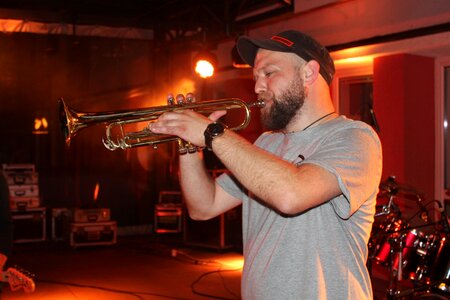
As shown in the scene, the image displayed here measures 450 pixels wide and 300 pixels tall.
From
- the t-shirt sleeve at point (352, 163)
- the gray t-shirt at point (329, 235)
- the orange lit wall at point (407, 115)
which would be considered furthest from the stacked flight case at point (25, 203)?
the t-shirt sleeve at point (352, 163)

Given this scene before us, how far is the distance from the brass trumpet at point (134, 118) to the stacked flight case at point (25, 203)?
25.9 feet

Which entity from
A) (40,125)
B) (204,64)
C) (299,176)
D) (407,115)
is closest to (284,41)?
(299,176)

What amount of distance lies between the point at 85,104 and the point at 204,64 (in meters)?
3.03

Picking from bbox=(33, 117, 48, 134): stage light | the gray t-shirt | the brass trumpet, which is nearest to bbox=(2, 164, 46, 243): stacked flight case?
bbox=(33, 117, 48, 134): stage light

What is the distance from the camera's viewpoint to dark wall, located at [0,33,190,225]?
10.4 metres

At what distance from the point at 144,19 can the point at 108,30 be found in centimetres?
74

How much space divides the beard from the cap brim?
0.15m

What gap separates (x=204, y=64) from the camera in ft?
28.8

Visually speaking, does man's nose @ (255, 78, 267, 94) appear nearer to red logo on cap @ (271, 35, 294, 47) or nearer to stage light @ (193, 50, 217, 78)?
red logo on cap @ (271, 35, 294, 47)

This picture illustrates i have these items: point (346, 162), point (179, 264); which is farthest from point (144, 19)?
point (346, 162)

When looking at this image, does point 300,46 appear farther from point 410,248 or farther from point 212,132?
point 410,248

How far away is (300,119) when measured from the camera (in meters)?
2.32

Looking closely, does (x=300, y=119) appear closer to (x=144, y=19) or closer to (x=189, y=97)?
(x=189, y=97)

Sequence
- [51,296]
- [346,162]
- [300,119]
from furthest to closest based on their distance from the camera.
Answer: [51,296]
[300,119]
[346,162]
